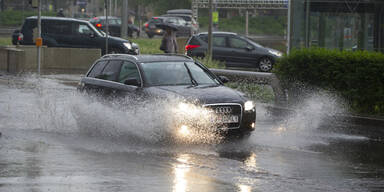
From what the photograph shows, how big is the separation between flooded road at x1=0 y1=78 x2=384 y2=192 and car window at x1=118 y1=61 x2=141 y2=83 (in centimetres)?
61

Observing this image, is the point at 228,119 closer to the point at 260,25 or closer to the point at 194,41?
the point at 194,41

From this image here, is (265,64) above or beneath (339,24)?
beneath

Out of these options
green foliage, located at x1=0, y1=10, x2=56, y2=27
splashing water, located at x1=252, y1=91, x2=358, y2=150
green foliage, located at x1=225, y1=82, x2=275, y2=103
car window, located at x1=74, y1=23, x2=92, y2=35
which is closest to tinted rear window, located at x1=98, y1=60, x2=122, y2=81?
splashing water, located at x1=252, y1=91, x2=358, y2=150

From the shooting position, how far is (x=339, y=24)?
30750 millimetres

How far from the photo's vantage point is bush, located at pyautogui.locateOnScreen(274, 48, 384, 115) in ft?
53.4

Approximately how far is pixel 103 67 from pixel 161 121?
2665 millimetres

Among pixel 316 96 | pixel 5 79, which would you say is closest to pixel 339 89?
pixel 316 96

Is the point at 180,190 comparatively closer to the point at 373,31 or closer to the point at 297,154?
the point at 297,154

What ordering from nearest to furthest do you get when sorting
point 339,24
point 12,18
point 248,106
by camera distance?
point 248,106, point 339,24, point 12,18

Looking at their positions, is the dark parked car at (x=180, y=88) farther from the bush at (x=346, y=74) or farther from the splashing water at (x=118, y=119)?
the bush at (x=346, y=74)

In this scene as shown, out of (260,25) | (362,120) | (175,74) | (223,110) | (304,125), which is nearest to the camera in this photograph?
(223,110)

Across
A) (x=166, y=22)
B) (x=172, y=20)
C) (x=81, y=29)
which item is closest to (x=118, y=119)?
(x=81, y=29)

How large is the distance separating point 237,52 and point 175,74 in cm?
1733

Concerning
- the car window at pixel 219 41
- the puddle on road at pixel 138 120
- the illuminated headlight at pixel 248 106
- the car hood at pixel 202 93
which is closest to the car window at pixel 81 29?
the car window at pixel 219 41
